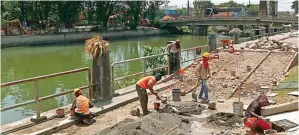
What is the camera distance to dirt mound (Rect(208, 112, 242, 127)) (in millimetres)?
8641

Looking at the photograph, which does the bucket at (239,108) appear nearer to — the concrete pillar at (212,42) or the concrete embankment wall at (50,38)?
the concrete pillar at (212,42)

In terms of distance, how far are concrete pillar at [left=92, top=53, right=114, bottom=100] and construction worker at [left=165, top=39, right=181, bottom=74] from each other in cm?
463

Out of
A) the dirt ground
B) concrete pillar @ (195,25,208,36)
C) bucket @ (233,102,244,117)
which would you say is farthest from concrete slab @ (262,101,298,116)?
concrete pillar @ (195,25,208,36)

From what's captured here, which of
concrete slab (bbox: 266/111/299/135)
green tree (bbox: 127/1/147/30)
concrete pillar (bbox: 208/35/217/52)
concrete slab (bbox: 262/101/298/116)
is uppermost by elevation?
green tree (bbox: 127/1/147/30)

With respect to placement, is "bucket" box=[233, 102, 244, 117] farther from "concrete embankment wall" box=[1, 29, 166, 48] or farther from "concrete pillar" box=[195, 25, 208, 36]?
"concrete pillar" box=[195, 25, 208, 36]

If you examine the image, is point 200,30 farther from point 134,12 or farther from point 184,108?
point 184,108

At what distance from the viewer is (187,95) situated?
12125mm

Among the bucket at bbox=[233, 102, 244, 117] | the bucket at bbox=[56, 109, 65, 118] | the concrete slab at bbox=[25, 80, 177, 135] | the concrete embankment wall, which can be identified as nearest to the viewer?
the concrete slab at bbox=[25, 80, 177, 135]

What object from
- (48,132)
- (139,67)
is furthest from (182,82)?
(139,67)

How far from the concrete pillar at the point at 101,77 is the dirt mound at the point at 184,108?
184cm

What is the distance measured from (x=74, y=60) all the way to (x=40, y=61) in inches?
126

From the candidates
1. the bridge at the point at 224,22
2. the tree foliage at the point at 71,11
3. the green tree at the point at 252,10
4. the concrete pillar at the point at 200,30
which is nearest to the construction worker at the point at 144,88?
the tree foliage at the point at 71,11

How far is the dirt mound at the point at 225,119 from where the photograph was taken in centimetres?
864

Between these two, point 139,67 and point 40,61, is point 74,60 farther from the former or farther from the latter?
point 139,67
